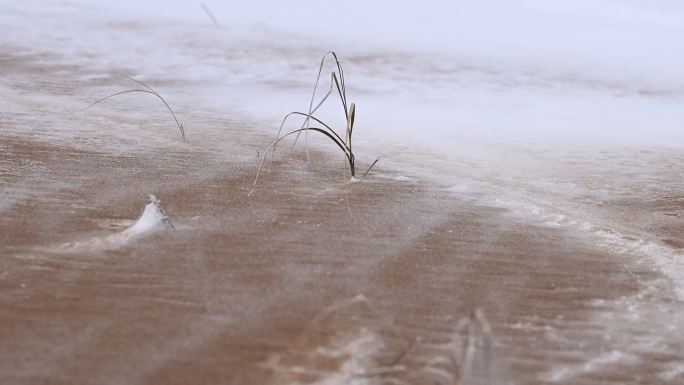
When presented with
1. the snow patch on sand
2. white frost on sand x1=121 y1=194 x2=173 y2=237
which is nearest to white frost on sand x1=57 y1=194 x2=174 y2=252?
white frost on sand x1=121 y1=194 x2=173 y2=237

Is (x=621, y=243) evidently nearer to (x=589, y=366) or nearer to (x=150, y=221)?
(x=589, y=366)

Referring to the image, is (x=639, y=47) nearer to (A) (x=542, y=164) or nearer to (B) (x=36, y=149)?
(A) (x=542, y=164)

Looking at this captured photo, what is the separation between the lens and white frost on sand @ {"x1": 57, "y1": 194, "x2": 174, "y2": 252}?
5.80 feet

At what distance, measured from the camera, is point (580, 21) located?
5.62 m

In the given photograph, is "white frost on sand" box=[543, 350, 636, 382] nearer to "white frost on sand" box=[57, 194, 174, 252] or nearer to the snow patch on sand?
the snow patch on sand

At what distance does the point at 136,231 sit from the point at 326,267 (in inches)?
15.5

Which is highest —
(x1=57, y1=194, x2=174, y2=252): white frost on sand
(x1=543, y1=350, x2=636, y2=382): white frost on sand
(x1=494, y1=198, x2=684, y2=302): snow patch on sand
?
(x1=57, y1=194, x2=174, y2=252): white frost on sand

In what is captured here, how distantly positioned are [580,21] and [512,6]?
508 mm

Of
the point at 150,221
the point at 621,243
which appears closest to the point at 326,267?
the point at 150,221

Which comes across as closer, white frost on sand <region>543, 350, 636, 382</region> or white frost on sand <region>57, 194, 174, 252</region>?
white frost on sand <region>543, 350, 636, 382</region>

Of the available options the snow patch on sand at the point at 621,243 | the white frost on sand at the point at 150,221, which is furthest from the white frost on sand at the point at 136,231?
the snow patch on sand at the point at 621,243

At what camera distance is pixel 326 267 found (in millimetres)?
1740

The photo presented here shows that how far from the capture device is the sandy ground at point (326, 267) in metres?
1.39

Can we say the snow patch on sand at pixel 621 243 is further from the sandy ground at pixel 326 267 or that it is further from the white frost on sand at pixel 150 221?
the white frost on sand at pixel 150 221
